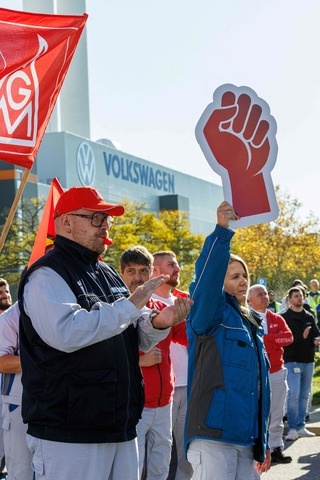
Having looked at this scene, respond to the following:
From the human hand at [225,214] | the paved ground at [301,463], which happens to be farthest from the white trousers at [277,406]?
the human hand at [225,214]

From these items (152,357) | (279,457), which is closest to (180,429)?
(152,357)

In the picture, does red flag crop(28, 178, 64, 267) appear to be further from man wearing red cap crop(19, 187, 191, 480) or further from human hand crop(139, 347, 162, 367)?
man wearing red cap crop(19, 187, 191, 480)

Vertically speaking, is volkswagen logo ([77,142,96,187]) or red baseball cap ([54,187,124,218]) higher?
volkswagen logo ([77,142,96,187])

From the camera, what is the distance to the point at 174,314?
4.57 m

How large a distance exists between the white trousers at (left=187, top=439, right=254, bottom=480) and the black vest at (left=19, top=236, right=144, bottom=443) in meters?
0.86

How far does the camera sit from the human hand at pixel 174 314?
4512 mm

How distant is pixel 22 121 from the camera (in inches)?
293

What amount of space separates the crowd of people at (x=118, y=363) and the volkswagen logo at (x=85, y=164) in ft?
219

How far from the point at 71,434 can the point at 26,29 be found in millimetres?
4343

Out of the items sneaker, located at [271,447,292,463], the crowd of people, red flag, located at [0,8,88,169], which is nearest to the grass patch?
Result: sneaker, located at [271,447,292,463]

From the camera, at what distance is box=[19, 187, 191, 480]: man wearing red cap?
168 inches

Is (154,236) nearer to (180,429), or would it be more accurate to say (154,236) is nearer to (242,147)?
(180,429)

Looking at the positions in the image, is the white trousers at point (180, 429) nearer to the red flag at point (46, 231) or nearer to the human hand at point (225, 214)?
the red flag at point (46, 231)

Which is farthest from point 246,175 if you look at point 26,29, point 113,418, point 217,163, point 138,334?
point 26,29
